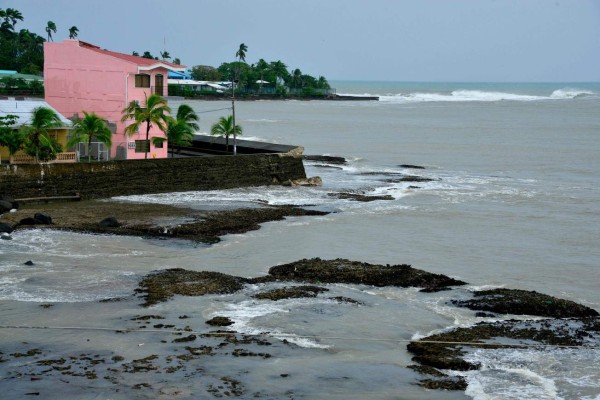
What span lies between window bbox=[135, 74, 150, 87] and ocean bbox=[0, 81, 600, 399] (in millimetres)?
7962

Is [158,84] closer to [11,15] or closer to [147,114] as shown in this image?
[147,114]

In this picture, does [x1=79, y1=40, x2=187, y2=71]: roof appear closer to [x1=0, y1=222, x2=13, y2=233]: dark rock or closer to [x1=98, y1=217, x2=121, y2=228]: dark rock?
[x1=98, y1=217, x2=121, y2=228]: dark rock

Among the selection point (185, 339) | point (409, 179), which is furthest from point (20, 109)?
point (185, 339)

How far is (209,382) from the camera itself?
1574 cm

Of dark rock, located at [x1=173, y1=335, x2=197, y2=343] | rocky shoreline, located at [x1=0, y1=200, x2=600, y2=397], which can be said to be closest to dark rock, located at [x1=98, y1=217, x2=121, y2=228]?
rocky shoreline, located at [x1=0, y1=200, x2=600, y2=397]

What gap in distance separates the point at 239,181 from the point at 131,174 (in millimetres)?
5767

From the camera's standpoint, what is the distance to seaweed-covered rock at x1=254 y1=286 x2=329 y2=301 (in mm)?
21125

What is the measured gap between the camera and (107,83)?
4316 centimetres

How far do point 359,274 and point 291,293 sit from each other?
2.78m

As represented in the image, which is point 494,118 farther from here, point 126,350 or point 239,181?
point 126,350

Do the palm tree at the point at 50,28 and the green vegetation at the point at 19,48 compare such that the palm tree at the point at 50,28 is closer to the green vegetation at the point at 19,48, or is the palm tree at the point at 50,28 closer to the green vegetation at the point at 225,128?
the green vegetation at the point at 19,48

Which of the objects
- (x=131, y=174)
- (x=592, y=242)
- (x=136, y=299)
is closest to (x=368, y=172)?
(x=131, y=174)

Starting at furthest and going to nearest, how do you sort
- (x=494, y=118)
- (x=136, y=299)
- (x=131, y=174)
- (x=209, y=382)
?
1. (x=494, y=118)
2. (x=131, y=174)
3. (x=136, y=299)
4. (x=209, y=382)

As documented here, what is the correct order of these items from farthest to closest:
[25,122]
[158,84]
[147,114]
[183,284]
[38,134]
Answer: [158,84] → [147,114] → [25,122] → [38,134] → [183,284]
